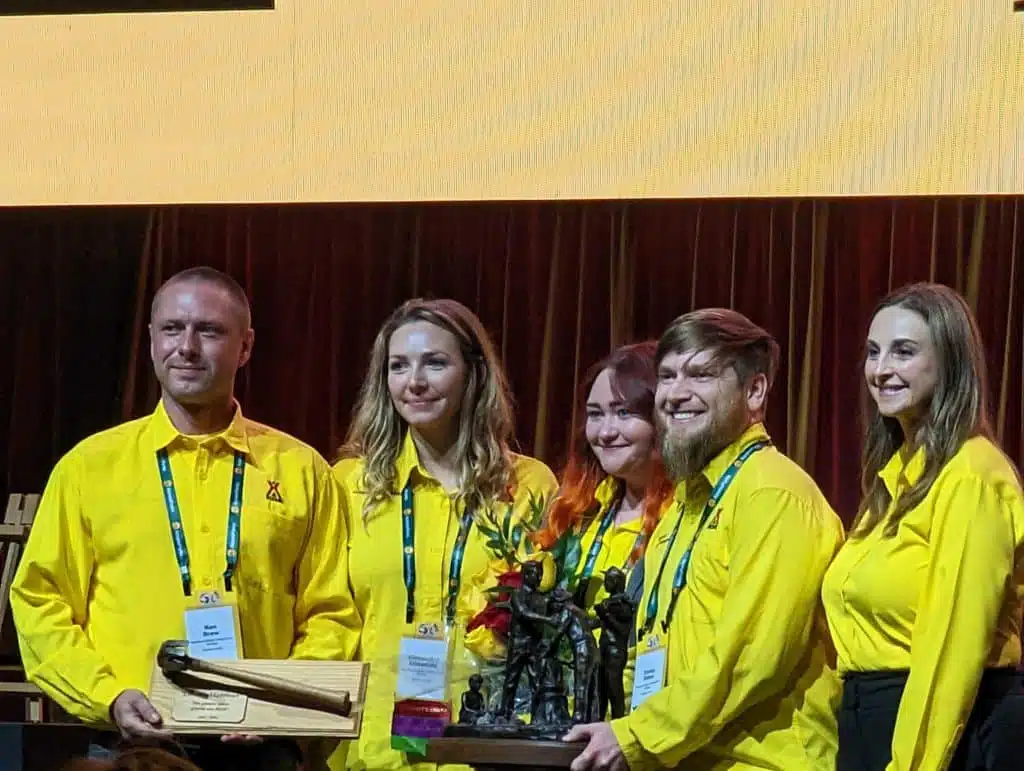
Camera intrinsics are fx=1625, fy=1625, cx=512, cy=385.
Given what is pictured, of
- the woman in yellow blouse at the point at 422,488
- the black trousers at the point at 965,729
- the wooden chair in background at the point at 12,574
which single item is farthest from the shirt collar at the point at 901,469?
the wooden chair in background at the point at 12,574

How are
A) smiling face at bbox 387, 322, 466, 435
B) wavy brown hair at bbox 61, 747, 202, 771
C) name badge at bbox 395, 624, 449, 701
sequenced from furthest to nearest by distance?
smiling face at bbox 387, 322, 466, 435 → name badge at bbox 395, 624, 449, 701 → wavy brown hair at bbox 61, 747, 202, 771

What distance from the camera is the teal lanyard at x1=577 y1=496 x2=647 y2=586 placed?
3358 mm

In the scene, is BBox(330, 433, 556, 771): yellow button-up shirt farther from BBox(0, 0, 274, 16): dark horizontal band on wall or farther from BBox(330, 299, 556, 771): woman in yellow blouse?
BBox(0, 0, 274, 16): dark horizontal band on wall

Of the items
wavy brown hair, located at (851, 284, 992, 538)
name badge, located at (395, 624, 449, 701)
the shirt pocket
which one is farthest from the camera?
the shirt pocket

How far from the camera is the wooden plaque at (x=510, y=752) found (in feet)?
9.71

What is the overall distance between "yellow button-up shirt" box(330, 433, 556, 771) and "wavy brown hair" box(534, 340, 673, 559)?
0.07m

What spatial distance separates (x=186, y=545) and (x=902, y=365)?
1561 millimetres

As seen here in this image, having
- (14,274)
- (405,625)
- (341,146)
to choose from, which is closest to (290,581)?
(405,625)

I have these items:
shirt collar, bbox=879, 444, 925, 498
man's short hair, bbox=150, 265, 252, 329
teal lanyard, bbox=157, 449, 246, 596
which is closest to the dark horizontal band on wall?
man's short hair, bbox=150, 265, 252, 329

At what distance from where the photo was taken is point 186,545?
351 centimetres

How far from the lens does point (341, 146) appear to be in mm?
6355

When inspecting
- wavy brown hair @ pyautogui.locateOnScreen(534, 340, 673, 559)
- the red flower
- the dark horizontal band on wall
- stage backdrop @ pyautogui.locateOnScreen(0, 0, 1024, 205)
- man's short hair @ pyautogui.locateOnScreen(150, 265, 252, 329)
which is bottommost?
the red flower

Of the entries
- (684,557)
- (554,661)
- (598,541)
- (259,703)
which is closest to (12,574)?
(259,703)

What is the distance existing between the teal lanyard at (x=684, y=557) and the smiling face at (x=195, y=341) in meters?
1.10
